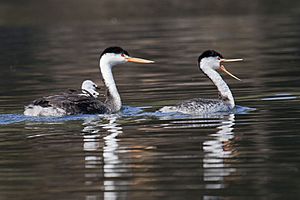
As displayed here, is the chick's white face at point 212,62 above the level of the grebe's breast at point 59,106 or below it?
above

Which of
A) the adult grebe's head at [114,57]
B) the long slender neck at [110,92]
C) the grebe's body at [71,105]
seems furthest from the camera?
the adult grebe's head at [114,57]

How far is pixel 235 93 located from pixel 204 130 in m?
5.21

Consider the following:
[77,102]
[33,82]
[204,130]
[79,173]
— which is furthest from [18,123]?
[33,82]

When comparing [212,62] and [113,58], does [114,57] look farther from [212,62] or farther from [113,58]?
[212,62]

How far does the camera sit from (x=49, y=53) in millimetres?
31766

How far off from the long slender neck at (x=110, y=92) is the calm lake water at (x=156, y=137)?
0.91 ft

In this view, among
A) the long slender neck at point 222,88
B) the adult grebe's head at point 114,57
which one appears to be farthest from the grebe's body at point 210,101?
the adult grebe's head at point 114,57

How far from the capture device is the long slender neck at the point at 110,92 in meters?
17.6

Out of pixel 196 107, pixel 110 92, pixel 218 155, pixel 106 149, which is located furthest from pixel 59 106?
pixel 218 155

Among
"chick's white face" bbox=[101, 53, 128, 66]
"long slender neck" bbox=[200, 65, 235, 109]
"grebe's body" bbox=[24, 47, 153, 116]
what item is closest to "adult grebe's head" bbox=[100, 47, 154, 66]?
"chick's white face" bbox=[101, 53, 128, 66]

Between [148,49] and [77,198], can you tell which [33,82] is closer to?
[148,49]

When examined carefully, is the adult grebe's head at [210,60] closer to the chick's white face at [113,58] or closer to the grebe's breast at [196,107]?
the grebe's breast at [196,107]

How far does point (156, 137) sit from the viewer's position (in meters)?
14.1

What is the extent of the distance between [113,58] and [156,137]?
4.24m
